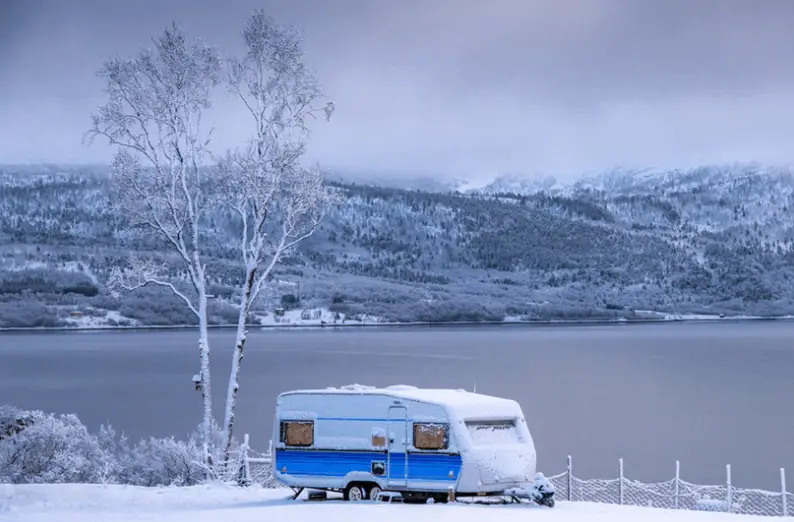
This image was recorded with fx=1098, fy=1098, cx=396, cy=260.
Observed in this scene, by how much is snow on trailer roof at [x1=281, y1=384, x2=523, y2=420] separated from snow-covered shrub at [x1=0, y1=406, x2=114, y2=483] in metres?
12.1

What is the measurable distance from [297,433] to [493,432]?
446cm

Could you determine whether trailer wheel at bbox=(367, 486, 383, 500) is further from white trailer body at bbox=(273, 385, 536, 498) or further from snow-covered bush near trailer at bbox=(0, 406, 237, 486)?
snow-covered bush near trailer at bbox=(0, 406, 237, 486)

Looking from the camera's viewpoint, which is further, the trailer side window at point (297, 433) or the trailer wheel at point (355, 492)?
the trailer side window at point (297, 433)

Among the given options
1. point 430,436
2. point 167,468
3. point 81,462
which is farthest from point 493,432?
point 81,462

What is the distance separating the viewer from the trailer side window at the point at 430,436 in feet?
74.6

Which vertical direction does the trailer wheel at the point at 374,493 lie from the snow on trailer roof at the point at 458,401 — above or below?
below

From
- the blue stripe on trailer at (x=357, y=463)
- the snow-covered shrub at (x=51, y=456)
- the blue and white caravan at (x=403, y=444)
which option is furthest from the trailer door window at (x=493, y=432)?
the snow-covered shrub at (x=51, y=456)

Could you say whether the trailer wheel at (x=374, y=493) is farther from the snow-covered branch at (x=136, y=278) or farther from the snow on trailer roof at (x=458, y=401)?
the snow-covered branch at (x=136, y=278)

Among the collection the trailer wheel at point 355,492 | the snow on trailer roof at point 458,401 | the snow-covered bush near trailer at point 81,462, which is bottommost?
the snow-covered bush near trailer at point 81,462

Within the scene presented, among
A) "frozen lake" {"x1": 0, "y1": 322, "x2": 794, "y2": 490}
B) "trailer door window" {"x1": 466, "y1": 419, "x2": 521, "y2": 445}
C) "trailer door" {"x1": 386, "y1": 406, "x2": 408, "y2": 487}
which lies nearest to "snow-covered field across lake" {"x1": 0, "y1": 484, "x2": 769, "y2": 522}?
"trailer door" {"x1": 386, "y1": 406, "x2": 408, "y2": 487}

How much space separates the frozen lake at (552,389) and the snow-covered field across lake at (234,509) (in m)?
29.3

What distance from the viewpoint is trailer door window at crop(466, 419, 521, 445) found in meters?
23.0

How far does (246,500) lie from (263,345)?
175 m

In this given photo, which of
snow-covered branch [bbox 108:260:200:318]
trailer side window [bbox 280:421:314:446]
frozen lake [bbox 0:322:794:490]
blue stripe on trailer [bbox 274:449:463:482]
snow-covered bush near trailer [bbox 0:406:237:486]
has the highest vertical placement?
snow-covered branch [bbox 108:260:200:318]
